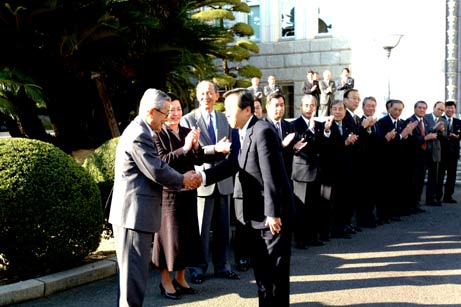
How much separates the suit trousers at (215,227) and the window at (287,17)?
64.3ft

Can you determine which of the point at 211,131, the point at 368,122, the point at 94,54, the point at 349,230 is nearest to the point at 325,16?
the point at 368,122

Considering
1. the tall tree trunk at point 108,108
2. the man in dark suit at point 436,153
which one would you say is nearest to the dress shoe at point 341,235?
the man in dark suit at point 436,153

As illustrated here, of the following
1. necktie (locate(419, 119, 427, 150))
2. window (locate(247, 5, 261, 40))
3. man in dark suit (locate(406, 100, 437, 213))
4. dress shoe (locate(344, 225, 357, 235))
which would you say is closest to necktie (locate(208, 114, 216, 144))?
dress shoe (locate(344, 225, 357, 235))

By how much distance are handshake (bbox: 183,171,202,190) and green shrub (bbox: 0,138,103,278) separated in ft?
5.77

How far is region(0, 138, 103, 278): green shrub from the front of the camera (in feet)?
19.0

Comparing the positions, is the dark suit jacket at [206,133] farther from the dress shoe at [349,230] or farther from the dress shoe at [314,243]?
the dress shoe at [349,230]

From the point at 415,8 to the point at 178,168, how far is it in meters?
14.4

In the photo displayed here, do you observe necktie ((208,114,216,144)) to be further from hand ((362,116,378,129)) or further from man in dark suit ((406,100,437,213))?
man in dark suit ((406,100,437,213))

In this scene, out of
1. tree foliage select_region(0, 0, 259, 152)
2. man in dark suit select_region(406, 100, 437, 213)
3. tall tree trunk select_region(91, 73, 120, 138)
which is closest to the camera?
tree foliage select_region(0, 0, 259, 152)

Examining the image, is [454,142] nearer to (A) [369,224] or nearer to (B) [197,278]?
(A) [369,224]

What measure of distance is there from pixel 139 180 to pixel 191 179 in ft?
1.55

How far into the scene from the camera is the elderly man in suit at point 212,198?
21.0ft

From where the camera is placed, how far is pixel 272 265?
4859 mm

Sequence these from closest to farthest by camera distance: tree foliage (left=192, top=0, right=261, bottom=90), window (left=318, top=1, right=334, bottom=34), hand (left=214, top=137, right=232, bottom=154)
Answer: hand (left=214, top=137, right=232, bottom=154) < tree foliage (left=192, top=0, right=261, bottom=90) < window (left=318, top=1, right=334, bottom=34)
